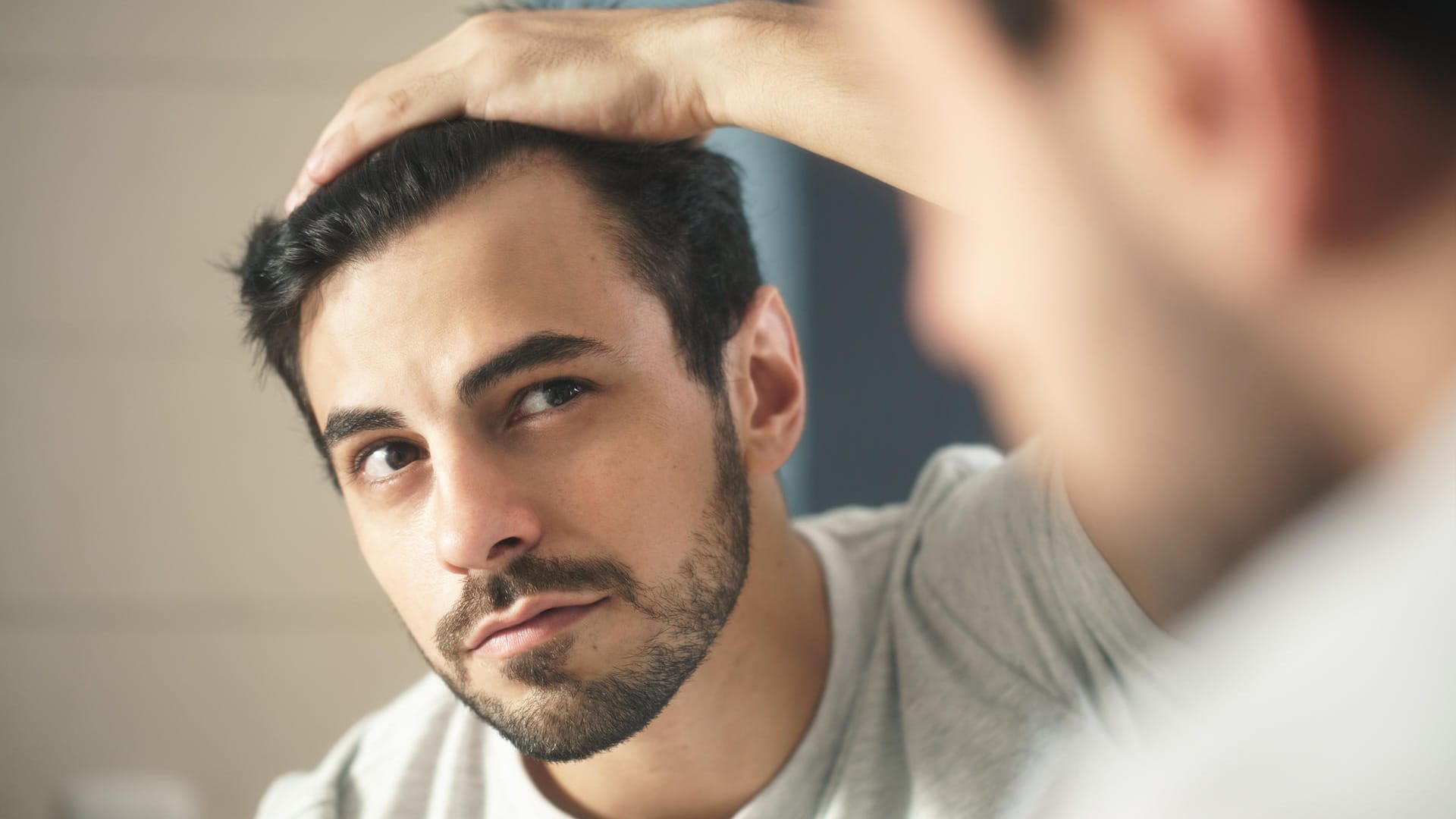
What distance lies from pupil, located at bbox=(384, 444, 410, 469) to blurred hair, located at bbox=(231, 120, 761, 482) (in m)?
0.13

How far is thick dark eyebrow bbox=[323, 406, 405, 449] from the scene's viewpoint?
0.86 m

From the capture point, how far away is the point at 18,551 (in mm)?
1650

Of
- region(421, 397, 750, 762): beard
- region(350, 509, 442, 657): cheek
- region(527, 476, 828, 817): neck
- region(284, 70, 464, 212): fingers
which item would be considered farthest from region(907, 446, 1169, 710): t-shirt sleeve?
region(284, 70, 464, 212): fingers

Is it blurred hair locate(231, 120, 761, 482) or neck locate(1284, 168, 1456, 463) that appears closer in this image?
neck locate(1284, 168, 1456, 463)

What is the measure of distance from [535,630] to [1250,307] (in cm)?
60

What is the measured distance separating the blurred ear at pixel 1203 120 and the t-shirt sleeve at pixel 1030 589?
1.72 ft

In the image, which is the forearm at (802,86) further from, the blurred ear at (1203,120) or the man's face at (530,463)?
the blurred ear at (1203,120)

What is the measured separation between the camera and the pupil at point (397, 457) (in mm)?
913

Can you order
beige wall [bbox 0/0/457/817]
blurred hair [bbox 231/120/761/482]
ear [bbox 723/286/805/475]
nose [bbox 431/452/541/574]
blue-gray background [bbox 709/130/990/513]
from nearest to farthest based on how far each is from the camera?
nose [bbox 431/452/541/574]
blurred hair [bbox 231/120/761/482]
ear [bbox 723/286/805/475]
blue-gray background [bbox 709/130/990/513]
beige wall [bbox 0/0/457/817]

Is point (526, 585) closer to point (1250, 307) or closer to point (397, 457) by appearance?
point (397, 457)

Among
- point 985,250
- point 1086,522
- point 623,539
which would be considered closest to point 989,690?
point 1086,522

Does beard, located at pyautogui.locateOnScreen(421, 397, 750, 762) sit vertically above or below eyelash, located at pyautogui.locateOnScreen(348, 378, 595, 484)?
below

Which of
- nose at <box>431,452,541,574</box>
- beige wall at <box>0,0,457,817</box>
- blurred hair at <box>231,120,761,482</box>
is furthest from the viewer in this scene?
beige wall at <box>0,0,457,817</box>

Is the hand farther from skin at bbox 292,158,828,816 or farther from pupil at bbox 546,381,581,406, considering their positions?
pupil at bbox 546,381,581,406
